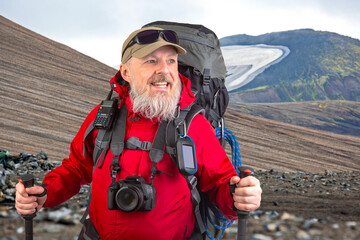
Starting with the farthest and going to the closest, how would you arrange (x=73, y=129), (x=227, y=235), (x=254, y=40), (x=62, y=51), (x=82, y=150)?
(x=254, y=40), (x=62, y=51), (x=73, y=129), (x=227, y=235), (x=82, y=150)

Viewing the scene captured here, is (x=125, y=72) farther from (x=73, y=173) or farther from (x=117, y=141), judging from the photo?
(x=73, y=173)

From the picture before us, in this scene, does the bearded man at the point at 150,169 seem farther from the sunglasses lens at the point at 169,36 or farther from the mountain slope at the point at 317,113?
the mountain slope at the point at 317,113

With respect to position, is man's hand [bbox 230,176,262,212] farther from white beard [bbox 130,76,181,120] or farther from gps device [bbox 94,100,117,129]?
gps device [bbox 94,100,117,129]

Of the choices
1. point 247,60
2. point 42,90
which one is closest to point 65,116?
point 42,90

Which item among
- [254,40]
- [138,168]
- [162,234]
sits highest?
[254,40]

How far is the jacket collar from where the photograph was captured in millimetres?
1535

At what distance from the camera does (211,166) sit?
1.47 meters

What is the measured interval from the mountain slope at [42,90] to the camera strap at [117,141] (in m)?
2.96

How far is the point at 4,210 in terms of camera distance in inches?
106

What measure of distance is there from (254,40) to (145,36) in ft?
71.6

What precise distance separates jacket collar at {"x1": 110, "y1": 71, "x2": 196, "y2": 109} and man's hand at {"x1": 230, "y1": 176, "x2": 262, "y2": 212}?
393 mm

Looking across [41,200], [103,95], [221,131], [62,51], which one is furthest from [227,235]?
[62,51]

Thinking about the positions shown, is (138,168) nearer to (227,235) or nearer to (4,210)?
(227,235)

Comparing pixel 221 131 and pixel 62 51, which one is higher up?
Result: pixel 62 51
